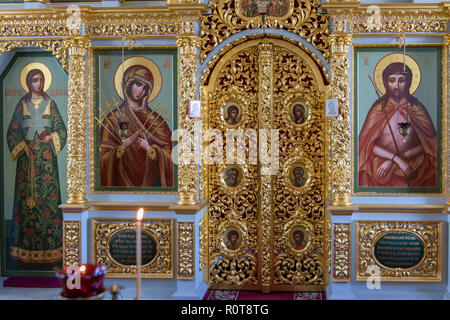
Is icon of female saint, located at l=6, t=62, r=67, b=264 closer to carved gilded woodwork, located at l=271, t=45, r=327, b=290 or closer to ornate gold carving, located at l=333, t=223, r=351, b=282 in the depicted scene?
carved gilded woodwork, located at l=271, t=45, r=327, b=290

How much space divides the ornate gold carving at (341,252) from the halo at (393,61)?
158cm

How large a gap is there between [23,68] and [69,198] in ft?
5.59

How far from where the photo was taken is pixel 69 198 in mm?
5109

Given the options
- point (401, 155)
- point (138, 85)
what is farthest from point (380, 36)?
point (138, 85)

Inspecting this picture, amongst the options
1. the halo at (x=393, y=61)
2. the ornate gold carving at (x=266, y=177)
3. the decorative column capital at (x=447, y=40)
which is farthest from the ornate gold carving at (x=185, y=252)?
the decorative column capital at (x=447, y=40)

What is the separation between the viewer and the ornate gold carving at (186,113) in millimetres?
4945

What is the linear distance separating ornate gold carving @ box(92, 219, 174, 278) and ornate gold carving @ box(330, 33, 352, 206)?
194cm

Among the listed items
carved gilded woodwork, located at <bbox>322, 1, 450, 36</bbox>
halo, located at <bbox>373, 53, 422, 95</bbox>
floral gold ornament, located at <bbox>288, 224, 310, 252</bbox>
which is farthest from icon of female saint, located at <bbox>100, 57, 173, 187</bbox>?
halo, located at <bbox>373, 53, 422, 95</bbox>

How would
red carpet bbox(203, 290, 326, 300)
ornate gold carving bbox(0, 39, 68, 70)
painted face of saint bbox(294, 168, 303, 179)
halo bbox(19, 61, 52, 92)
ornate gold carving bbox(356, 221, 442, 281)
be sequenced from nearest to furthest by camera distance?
1. ornate gold carving bbox(356, 221, 442, 281)
2. red carpet bbox(203, 290, 326, 300)
3. ornate gold carving bbox(0, 39, 68, 70)
4. painted face of saint bbox(294, 168, 303, 179)
5. halo bbox(19, 61, 52, 92)

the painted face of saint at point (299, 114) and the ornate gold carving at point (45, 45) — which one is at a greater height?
the ornate gold carving at point (45, 45)

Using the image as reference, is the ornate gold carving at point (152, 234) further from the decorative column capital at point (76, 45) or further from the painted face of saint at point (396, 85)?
the painted face of saint at point (396, 85)

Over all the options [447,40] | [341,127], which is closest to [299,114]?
[341,127]

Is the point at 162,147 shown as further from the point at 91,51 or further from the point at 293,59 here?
the point at 293,59

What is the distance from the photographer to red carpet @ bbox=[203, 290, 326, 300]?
5004 millimetres
